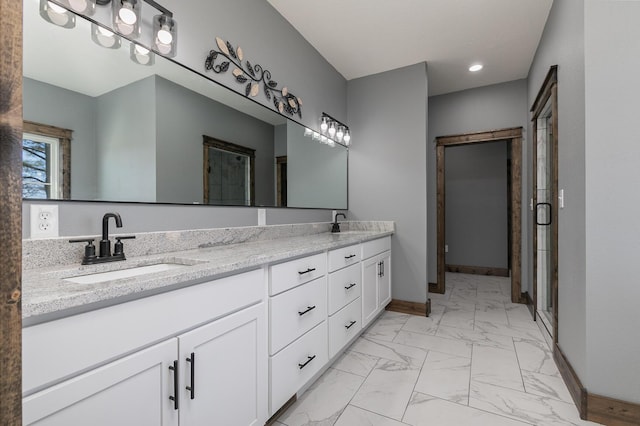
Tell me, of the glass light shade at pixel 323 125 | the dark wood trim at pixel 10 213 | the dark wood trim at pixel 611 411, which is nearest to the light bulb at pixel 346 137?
the glass light shade at pixel 323 125

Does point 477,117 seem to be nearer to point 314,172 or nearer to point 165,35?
point 314,172

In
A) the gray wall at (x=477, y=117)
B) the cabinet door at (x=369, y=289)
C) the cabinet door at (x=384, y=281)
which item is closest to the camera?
the cabinet door at (x=369, y=289)

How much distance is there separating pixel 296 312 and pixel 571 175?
180cm

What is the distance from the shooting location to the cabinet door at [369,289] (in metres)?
2.47

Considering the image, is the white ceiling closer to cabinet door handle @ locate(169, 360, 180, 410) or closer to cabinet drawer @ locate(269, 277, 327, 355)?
cabinet drawer @ locate(269, 277, 327, 355)

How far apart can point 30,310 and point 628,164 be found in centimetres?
233

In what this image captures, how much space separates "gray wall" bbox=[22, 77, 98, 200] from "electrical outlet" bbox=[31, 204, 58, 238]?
102 mm

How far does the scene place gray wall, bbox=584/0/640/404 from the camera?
4.74ft

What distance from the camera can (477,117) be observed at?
12.3 ft

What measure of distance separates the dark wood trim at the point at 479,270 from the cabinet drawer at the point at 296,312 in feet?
13.2

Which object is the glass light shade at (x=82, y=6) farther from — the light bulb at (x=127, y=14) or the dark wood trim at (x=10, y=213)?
the dark wood trim at (x=10, y=213)

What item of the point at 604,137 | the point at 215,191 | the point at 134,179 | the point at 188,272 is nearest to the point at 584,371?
the point at 604,137

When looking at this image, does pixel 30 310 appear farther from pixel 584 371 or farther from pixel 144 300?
pixel 584 371

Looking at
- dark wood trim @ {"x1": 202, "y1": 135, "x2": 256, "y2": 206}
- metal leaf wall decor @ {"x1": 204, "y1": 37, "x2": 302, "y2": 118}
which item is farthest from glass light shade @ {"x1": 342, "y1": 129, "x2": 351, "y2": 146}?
dark wood trim @ {"x1": 202, "y1": 135, "x2": 256, "y2": 206}
